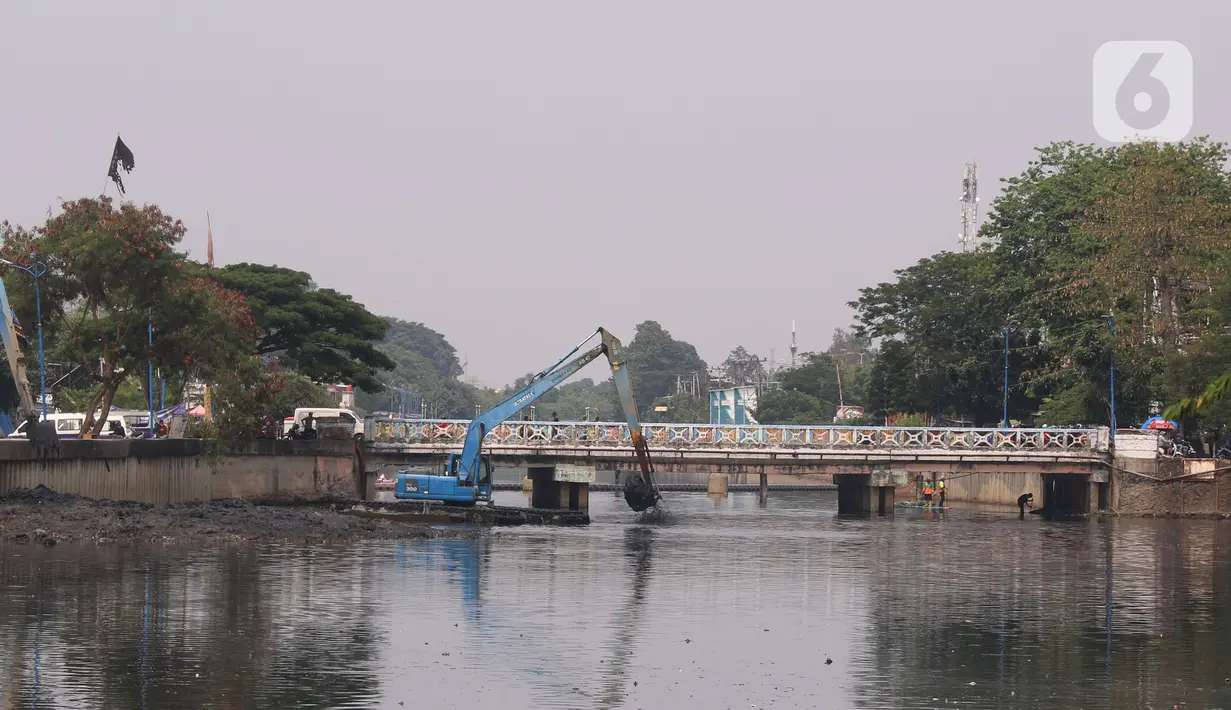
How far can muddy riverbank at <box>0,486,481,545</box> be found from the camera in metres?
43.4

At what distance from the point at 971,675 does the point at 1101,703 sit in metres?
2.80

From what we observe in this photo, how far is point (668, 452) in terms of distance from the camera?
76.0 metres

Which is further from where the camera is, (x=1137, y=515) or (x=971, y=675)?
(x=1137, y=515)

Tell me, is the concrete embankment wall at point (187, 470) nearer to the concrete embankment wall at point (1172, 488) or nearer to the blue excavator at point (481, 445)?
the blue excavator at point (481, 445)

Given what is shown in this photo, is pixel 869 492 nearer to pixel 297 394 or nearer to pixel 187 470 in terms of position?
pixel 187 470

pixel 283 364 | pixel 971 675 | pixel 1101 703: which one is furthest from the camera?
pixel 283 364

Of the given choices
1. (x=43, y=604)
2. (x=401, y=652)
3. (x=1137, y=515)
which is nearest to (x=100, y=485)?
(x=43, y=604)

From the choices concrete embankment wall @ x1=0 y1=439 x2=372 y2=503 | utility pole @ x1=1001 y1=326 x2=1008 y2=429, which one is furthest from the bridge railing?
utility pole @ x1=1001 y1=326 x2=1008 y2=429

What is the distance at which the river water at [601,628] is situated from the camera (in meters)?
22.6

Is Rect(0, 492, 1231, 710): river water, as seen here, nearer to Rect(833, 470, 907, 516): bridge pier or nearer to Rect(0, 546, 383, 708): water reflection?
Rect(0, 546, 383, 708): water reflection

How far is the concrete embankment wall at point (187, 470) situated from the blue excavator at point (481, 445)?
4.85m

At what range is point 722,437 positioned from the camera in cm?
7875

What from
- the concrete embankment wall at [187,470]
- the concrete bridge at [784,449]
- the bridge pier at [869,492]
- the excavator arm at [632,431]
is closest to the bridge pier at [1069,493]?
the concrete bridge at [784,449]

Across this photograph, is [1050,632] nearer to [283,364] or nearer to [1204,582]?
[1204,582]
